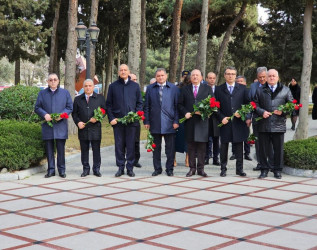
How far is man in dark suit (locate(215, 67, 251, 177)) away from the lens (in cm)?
1002

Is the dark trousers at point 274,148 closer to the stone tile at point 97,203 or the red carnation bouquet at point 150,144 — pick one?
the red carnation bouquet at point 150,144

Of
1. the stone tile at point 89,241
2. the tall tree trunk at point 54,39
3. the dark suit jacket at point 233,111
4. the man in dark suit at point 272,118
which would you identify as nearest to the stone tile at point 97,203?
the stone tile at point 89,241

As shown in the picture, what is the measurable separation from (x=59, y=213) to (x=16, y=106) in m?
6.60

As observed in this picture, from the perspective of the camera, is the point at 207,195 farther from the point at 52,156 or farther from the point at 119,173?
the point at 52,156

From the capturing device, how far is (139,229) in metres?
6.20

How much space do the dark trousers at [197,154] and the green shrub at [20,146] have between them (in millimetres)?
2761

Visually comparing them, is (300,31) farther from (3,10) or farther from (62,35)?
(3,10)

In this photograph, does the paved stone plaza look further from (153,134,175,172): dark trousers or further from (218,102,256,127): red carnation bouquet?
(218,102,256,127): red carnation bouquet

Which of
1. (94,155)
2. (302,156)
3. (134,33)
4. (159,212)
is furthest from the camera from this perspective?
(134,33)

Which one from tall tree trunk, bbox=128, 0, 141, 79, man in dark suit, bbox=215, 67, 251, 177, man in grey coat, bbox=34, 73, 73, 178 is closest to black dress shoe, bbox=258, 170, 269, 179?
man in dark suit, bbox=215, 67, 251, 177

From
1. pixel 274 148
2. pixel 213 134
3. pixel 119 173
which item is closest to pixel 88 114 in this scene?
pixel 119 173

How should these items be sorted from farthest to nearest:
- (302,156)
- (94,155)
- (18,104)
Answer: (18,104)
(94,155)
(302,156)

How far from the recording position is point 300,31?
33.7 metres

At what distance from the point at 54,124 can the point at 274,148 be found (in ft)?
12.9
